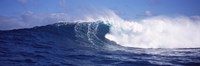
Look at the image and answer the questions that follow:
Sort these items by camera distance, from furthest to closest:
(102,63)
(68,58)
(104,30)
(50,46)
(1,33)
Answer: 1. (104,30)
2. (1,33)
3. (50,46)
4. (68,58)
5. (102,63)

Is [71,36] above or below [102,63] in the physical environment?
above

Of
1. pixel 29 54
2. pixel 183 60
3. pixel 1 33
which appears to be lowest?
pixel 183 60

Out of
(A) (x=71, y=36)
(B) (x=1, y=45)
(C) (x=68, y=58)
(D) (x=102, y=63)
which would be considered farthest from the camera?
(A) (x=71, y=36)

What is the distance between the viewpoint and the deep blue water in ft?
45.5

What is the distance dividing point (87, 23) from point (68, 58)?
1388 centimetres

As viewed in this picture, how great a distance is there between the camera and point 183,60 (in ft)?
49.8

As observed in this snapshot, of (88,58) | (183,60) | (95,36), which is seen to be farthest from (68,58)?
(95,36)

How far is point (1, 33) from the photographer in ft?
71.6

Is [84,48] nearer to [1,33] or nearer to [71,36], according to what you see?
[71,36]

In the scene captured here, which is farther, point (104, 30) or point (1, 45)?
point (104, 30)

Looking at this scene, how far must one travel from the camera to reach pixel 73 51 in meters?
17.5

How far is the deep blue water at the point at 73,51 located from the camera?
45.5 ft

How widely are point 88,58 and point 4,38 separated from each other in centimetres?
902

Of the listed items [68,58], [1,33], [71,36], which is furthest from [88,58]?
[1,33]
